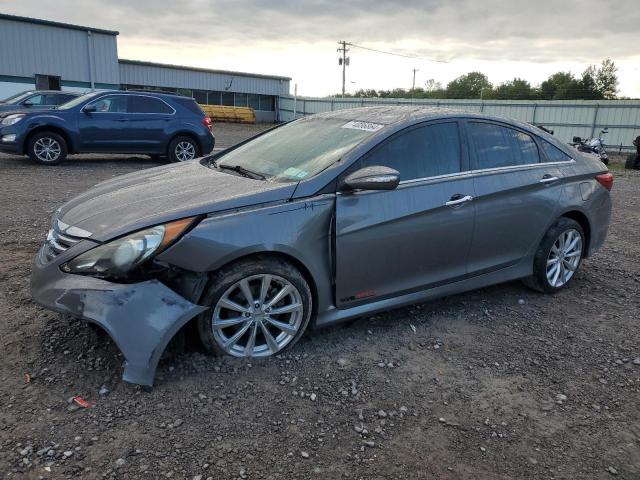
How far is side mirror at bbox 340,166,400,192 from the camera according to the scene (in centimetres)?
315

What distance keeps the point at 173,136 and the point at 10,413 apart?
32.9 feet

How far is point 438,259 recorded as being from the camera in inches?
146

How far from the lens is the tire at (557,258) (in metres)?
4.39

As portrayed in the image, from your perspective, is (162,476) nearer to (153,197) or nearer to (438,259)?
(153,197)

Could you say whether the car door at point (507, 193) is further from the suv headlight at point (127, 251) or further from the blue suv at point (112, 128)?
the blue suv at point (112, 128)

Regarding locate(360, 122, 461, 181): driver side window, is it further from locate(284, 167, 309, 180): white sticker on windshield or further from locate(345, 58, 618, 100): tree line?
locate(345, 58, 618, 100): tree line

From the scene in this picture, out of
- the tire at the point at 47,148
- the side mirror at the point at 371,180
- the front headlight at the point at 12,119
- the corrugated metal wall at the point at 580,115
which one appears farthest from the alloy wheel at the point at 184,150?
the corrugated metal wall at the point at 580,115

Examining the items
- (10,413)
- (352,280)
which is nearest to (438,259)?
(352,280)

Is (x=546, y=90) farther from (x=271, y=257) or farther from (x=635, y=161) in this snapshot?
(x=271, y=257)

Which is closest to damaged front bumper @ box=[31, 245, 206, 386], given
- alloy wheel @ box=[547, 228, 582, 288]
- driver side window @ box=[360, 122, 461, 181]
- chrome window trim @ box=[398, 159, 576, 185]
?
driver side window @ box=[360, 122, 461, 181]

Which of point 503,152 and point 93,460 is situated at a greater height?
point 503,152

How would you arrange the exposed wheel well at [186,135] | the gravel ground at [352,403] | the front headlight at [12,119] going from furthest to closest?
the exposed wheel well at [186,135] < the front headlight at [12,119] < the gravel ground at [352,403]

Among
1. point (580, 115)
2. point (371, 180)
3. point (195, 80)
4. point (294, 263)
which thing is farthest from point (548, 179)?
point (195, 80)

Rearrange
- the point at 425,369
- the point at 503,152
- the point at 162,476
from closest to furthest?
1. the point at 162,476
2. the point at 425,369
3. the point at 503,152
